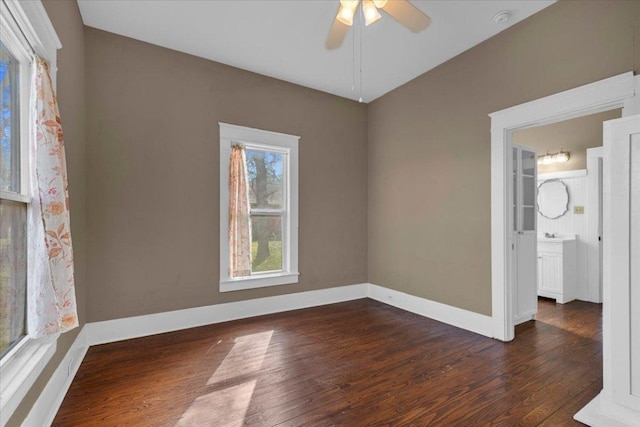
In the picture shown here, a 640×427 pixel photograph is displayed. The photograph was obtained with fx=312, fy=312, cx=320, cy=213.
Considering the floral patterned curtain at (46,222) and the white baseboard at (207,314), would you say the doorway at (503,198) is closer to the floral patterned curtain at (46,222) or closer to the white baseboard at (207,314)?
the white baseboard at (207,314)

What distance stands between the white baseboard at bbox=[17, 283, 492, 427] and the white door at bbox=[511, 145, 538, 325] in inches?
24.8

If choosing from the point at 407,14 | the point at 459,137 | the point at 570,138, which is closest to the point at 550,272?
the point at 570,138

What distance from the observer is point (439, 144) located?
148 inches

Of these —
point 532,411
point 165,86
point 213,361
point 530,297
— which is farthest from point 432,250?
point 165,86

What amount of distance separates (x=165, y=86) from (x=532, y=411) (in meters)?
4.25

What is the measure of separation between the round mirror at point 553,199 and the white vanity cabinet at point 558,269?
541 mm

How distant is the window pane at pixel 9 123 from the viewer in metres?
1.53

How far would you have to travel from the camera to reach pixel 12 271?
1607 mm

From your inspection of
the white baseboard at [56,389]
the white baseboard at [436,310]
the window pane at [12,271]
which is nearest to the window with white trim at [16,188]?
the window pane at [12,271]

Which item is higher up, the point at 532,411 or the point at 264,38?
the point at 264,38

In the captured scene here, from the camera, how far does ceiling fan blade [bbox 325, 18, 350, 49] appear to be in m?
2.25

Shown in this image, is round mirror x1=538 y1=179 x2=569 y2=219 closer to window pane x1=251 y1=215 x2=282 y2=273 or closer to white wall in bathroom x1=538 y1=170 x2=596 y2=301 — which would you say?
white wall in bathroom x1=538 y1=170 x2=596 y2=301

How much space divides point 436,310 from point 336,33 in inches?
124

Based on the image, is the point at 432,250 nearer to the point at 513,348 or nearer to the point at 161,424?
the point at 513,348
